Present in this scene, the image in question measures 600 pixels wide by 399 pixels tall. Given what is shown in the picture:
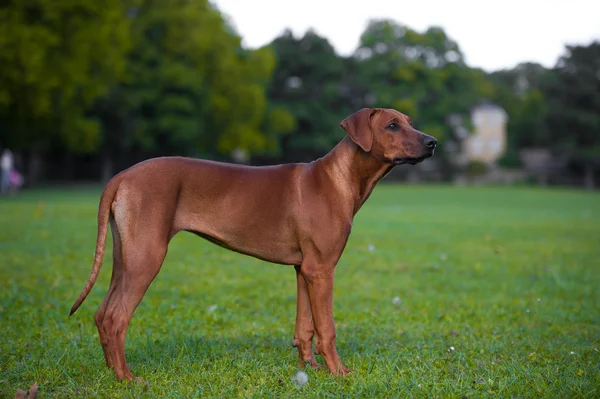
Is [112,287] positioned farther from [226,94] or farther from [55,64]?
[226,94]

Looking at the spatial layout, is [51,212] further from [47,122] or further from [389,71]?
[389,71]

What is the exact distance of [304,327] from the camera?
5102 millimetres

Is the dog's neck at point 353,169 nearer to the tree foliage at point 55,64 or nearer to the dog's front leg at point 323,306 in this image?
the dog's front leg at point 323,306

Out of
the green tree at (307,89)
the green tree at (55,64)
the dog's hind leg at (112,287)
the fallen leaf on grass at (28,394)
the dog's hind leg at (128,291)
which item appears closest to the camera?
the fallen leaf on grass at (28,394)

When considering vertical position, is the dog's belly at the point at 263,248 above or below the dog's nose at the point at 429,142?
below

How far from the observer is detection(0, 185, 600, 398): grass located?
4.55 m

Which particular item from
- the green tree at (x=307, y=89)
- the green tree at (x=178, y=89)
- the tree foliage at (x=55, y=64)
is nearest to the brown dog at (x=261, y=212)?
the tree foliage at (x=55, y=64)

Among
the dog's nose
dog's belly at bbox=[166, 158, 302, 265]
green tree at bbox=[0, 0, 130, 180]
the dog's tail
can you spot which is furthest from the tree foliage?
the dog's nose

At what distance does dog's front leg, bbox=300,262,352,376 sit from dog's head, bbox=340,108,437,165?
3.39 feet

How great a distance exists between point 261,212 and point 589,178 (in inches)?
2609

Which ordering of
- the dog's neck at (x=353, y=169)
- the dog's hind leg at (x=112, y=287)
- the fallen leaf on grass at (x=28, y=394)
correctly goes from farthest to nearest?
the dog's neck at (x=353, y=169) → the dog's hind leg at (x=112, y=287) → the fallen leaf on grass at (x=28, y=394)

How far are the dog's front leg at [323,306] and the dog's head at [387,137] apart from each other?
1.03 m

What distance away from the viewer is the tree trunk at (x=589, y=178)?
63.2 meters

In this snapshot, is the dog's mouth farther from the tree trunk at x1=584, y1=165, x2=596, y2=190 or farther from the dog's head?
the tree trunk at x1=584, y1=165, x2=596, y2=190
